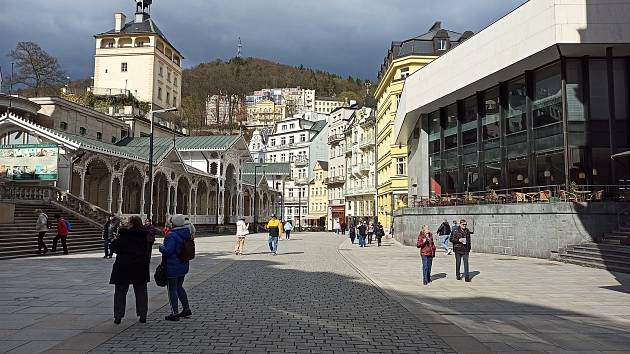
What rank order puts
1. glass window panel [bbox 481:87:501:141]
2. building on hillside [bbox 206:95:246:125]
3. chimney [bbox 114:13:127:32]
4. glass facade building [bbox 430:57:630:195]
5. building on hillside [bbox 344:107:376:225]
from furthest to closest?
building on hillside [bbox 206:95:246:125] → chimney [bbox 114:13:127:32] → building on hillside [bbox 344:107:376:225] → glass window panel [bbox 481:87:501:141] → glass facade building [bbox 430:57:630:195]

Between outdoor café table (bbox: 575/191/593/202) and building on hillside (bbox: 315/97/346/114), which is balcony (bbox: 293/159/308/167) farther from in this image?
outdoor café table (bbox: 575/191/593/202)

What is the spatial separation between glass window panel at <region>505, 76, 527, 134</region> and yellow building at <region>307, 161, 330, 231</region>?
58396 millimetres

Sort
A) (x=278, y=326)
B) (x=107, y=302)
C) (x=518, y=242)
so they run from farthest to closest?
1. (x=518, y=242)
2. (x=107, y=302)
3. (x=278, y=326)

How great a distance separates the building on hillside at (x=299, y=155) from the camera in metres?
93.5

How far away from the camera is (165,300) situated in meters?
10.1

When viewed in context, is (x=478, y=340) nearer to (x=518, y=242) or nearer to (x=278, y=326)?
(x=278, y=326)

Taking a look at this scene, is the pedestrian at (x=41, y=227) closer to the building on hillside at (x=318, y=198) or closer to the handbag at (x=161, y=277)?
the handbag at (x=161, y=277)

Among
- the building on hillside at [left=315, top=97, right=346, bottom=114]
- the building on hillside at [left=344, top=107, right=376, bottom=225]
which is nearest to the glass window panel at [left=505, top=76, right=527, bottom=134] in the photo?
the building on hillside at [left=344, top=107, right=376, bottom=225]

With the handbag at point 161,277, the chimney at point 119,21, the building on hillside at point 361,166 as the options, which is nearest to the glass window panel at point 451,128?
the building on hillside at point 361,166

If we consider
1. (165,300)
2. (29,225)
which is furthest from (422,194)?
(165,300)

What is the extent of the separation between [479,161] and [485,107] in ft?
10.6

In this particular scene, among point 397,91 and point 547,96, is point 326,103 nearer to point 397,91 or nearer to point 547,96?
point 397,91

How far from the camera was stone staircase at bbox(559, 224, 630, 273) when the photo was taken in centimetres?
1698

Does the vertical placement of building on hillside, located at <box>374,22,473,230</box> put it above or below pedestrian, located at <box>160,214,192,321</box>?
above
